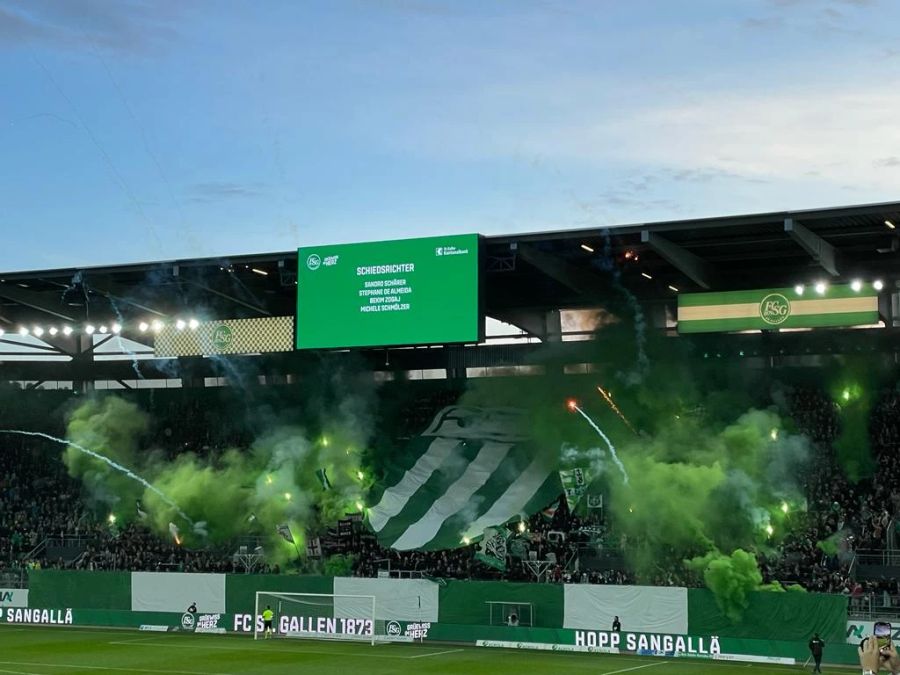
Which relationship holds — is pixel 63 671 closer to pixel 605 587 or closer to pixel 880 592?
pixel 605 587

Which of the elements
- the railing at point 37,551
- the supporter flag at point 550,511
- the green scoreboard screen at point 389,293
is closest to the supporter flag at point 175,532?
the railing at point 37,551

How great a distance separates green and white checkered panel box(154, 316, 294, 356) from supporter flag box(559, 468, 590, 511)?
12914 millimetres

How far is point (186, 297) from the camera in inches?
2248

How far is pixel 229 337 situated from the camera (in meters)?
53.4

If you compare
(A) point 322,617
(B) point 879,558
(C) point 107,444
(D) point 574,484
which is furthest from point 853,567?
(C) point 107,444

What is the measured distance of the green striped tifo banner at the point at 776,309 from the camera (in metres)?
44.5

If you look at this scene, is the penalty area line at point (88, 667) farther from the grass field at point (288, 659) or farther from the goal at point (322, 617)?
the goal at point (322, 617)

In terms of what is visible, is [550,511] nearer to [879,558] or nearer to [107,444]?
[879,558]

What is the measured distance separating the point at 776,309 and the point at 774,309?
0.07m

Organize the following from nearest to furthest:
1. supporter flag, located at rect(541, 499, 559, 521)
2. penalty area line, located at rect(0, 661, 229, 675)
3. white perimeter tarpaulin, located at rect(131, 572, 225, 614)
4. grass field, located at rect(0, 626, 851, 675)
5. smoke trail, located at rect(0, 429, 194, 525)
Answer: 1. penalty area line, located at rect(0, 661, 229, 675)
2. grass field, located at rect(0, 626, 851, 675)
3. white perimeter tarpaulin, located at rect(131, 572, 225, 614)
4. supporter flag, located at rect(541, 499, 559, 521)
5. smoke trail, located at rect(0, 429, 194, 525)

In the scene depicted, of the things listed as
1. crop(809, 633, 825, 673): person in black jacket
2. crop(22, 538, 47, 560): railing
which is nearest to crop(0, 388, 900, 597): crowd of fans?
crop(22, 538, 47, 560): railing

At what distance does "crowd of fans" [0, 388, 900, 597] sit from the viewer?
4597 centimetres

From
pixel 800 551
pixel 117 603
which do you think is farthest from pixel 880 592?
pixel 117 603

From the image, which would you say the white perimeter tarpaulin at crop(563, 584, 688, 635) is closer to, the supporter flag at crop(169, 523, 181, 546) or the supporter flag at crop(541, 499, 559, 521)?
the supporter flag at crop(541, 499, 559, 521)
